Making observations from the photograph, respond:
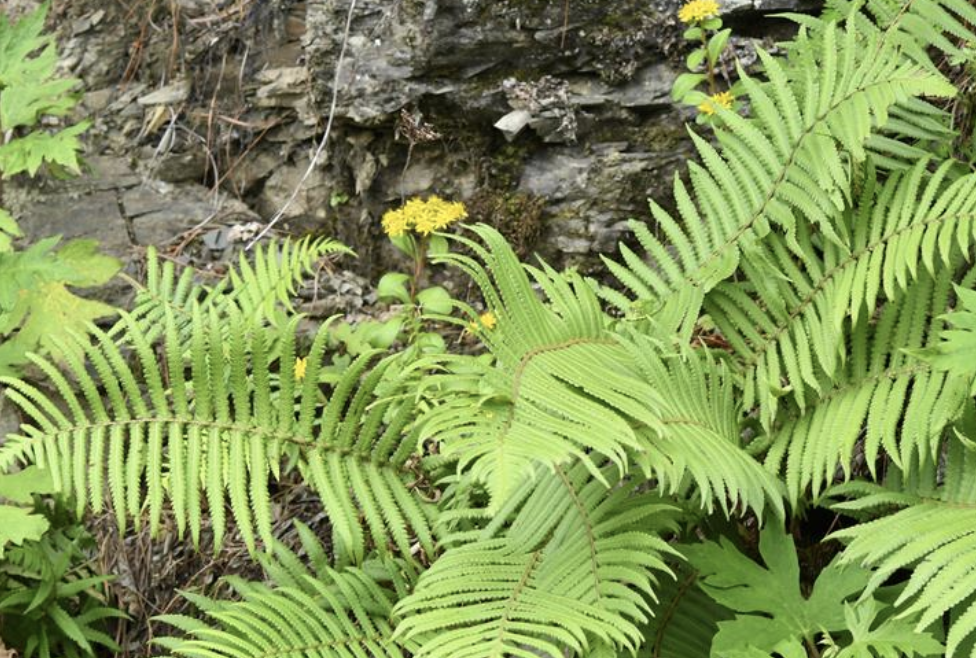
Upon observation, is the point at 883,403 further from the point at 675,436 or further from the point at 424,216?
the point at 424,216

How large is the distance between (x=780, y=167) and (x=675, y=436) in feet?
2.56

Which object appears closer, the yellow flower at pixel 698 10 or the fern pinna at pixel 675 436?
the fern pinna at pixel 675 436

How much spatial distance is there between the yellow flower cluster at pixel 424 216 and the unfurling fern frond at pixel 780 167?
71 centimetres

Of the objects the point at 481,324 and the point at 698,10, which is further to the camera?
the point at 698,10

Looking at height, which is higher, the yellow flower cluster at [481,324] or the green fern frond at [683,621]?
the yellow flower cluster at [481,324]

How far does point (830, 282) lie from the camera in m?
2.52

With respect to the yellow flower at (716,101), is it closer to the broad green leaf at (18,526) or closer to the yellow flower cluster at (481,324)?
the yellow flower cluster at (481,324)

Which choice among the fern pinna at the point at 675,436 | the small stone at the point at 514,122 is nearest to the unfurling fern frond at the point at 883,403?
the fern pinna at the point at 675,436

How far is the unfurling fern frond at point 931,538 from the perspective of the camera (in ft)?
6.27

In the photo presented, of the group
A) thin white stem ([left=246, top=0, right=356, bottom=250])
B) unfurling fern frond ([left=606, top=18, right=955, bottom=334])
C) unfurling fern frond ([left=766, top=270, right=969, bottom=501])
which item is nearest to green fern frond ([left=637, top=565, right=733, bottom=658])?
unfurling fern frond ([left=766, top=270, right=969, bottom=501])

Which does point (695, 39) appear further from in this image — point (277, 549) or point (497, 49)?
point (277, 549)

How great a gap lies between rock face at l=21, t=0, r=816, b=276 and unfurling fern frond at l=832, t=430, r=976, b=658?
1.57 meters

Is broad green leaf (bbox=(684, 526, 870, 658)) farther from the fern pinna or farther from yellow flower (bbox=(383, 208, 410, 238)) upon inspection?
yellow flower (bbox=(383, 208, 410, 238))

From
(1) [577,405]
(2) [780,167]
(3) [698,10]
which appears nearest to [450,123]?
(3) [698,10]
